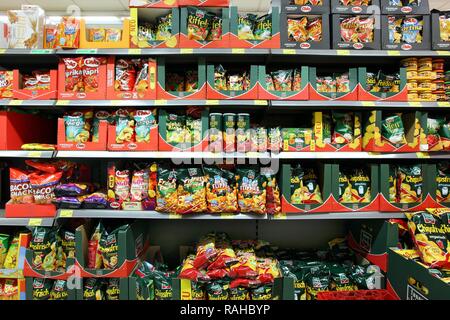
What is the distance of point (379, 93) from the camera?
2096 mm

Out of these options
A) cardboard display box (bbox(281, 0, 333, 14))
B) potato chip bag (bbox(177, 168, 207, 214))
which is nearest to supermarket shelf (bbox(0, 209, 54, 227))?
potato chip bag (bbox(177, 168, 207, 214))

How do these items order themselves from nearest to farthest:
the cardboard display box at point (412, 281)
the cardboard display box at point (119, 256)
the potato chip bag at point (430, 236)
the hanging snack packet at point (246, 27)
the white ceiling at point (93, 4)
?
the cardboard display box at point (412, 281)
the potato chip bag at point (430, 236)
the cardboard display box at point (119, 256)
the hanging snack packet at point (246, 27)
the white ceiling at point (93, 4)

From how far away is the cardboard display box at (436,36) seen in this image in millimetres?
2066

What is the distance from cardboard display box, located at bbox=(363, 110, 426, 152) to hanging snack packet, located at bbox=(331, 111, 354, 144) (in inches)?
4.5

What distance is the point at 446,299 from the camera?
1.57m

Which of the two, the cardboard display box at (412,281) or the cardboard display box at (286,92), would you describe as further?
the cardboard display box at (286,92)

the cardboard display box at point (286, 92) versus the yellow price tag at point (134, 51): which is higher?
the yellow price tag at point (134, 51)

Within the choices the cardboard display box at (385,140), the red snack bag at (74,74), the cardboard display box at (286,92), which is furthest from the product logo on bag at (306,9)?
the red snack bag at (74,74)

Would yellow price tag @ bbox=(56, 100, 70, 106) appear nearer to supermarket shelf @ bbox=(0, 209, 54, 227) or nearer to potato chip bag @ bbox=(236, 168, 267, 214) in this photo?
supermarket shelf @ bbox=(0, 209, 54, 227)

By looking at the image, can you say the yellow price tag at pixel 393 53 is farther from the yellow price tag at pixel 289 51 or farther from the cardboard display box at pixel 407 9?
the yellow price tag at pixel 289 51

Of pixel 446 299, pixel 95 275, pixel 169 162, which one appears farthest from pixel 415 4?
pixel 95 275

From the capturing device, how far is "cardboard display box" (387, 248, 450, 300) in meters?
1.62

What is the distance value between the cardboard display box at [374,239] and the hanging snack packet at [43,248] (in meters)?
2.36

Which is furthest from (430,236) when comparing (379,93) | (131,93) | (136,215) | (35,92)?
(35,92)
